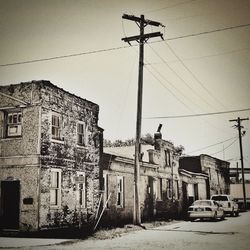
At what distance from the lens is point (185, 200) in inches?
940

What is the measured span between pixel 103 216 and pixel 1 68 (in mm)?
7168

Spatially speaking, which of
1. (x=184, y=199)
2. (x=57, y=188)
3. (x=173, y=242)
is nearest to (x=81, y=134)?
(x=57, y=188)

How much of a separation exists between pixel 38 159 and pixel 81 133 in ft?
8.86

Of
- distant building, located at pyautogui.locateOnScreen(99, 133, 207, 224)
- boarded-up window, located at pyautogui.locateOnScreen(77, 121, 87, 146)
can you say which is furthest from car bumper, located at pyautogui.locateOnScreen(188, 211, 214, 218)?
boarded-up window, located at pyautogui.locateOnScreen(77, 121, 87, 146)

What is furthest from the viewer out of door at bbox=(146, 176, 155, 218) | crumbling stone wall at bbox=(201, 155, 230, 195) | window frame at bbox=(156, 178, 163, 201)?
crumbling stone wall at bbox=(201, 155, 230, 195)

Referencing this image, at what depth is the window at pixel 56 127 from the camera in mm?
12989

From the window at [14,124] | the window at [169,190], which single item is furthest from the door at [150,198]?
the window at [14,124]

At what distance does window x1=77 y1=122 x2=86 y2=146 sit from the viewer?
14.4 metres

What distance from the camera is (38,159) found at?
12.1m

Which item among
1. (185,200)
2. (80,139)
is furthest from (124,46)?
(185,200)

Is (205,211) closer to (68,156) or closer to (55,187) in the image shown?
(68,156)

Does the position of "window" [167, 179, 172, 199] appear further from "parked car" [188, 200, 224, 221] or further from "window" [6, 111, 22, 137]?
"window" [6, 111, 22, 137]

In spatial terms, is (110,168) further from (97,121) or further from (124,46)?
(124,46)

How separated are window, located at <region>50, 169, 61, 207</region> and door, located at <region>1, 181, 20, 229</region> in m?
1.11
